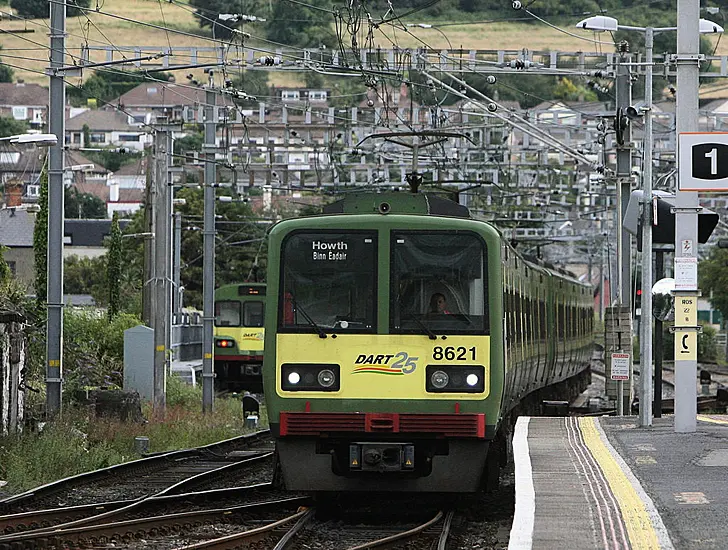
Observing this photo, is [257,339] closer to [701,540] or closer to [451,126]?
[451,126]

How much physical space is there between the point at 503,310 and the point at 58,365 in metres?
8.97

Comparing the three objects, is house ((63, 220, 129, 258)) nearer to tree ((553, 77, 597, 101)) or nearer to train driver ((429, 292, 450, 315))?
tree ((553, 77, 597, 101))

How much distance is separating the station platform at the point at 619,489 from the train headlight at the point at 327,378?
1.75 metres

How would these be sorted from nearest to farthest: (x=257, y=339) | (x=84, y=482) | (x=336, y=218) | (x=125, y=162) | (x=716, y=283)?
(x=336, y=218), (x=84, y=482), (x=257, y=339), (x=716, y=283), (x=125, y=162)

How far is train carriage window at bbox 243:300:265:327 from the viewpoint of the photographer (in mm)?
37562

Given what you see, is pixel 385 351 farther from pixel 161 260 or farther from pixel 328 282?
pixel 161 260

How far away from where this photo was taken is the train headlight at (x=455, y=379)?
1302 cm

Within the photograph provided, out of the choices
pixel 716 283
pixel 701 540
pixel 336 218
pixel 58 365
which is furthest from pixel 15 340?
pixel 716 283

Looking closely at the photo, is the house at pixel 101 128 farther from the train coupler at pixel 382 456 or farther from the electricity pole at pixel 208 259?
the train coupler at pixel 382 456

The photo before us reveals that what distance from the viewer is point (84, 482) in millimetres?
16203

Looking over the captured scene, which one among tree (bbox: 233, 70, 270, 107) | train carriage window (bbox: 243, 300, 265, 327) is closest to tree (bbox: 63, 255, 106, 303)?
tree (bbox: 233, 70, 270, 107)

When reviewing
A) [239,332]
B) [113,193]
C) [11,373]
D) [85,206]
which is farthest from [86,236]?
[11,373]

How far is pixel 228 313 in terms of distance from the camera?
3794cm

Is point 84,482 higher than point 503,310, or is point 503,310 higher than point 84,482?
point 503,310
